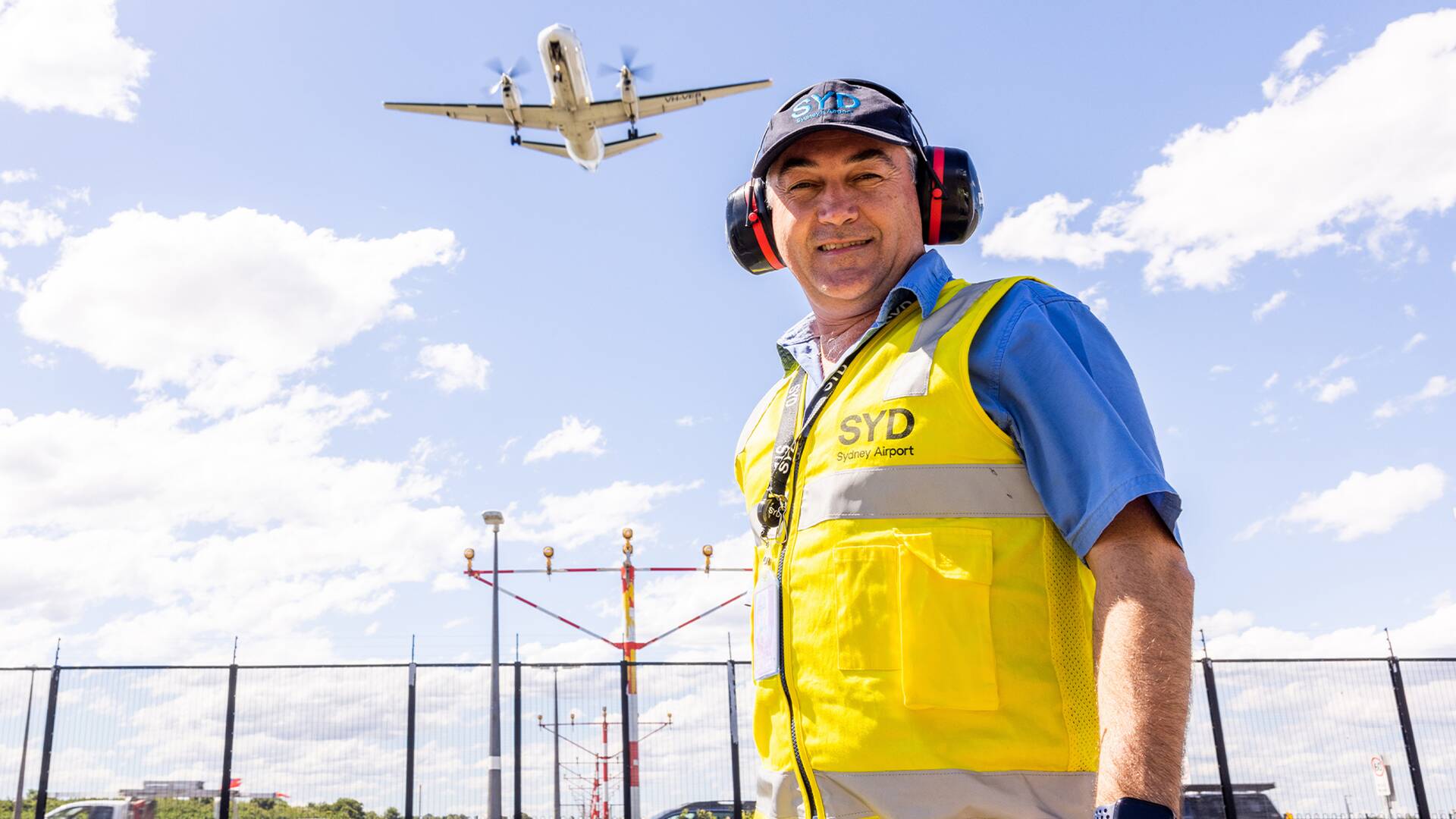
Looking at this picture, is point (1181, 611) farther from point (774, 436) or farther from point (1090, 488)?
point (774, 436)

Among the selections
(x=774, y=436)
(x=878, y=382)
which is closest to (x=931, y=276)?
(x=878, y=382)

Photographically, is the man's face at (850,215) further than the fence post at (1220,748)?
No

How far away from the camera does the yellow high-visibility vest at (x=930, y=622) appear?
1523 millimetres

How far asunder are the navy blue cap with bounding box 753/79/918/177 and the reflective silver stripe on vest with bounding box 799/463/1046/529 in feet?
2.36

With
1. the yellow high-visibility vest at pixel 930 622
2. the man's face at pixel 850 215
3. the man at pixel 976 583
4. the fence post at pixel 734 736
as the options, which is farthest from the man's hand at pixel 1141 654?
the fence post at pixel 734 736

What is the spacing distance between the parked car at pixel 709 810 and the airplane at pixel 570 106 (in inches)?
1040

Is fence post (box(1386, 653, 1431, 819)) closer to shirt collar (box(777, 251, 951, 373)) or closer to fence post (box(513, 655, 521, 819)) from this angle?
fence post (box(513, 655, 521, 819))

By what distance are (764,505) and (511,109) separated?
35842 millimetres

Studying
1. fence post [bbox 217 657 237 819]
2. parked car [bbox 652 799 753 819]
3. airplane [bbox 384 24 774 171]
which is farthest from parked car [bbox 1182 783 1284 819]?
airplane [bbox 384 24 774 171]

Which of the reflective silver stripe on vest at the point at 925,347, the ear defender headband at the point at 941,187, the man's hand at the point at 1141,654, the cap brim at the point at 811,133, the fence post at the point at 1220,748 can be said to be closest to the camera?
the man's hand at the point at 1141,654

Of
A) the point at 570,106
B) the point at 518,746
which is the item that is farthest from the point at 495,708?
the point at 570,106

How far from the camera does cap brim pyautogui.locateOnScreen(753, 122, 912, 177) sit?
2010mm

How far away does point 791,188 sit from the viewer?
7.21 feet

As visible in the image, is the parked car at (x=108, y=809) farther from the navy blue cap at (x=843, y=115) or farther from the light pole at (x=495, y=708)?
the navy blue cap at (x=843, y=115)
